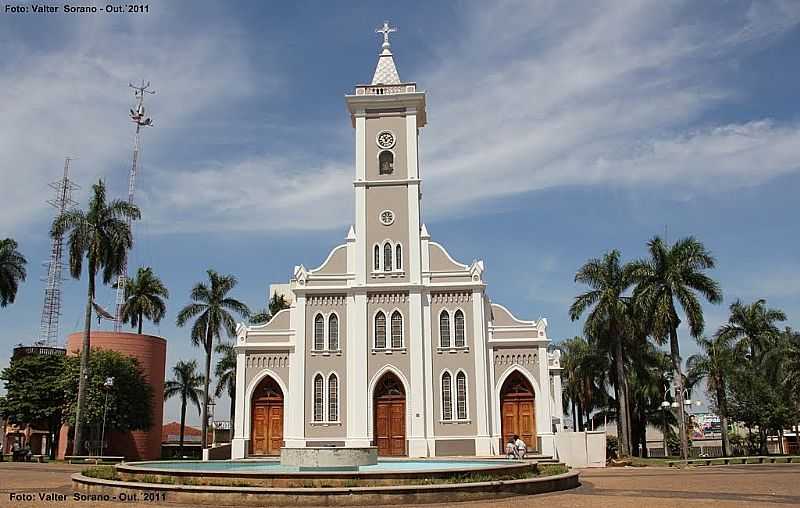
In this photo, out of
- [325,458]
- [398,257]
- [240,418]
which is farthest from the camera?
[398,257]

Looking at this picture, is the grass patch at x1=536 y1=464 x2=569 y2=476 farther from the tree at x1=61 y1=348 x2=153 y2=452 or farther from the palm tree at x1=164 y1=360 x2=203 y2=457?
the palm tree at x1=164 y1=360 x2=203 y2=457

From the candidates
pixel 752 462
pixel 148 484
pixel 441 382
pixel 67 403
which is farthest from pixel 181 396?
pixel 148 484

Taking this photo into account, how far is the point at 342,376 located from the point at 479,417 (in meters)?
7.20

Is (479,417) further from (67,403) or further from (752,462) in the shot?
(67,403)

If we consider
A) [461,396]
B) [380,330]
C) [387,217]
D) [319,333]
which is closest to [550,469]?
[461,396]

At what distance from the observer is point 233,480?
1769 cm

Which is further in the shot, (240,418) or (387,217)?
(387,217)

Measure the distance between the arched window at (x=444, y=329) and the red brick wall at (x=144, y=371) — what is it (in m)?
26.1

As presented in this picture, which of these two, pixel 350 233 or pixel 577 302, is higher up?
pixel 350 233

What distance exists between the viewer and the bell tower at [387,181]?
3975 centimetres

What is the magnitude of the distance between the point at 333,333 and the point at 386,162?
32.6 feet

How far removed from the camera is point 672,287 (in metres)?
42.2

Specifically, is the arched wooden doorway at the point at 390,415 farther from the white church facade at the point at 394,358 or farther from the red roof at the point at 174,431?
the red roof at the point at 174,431

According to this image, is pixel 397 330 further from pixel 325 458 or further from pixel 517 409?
pixel 325 458
